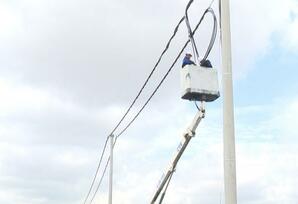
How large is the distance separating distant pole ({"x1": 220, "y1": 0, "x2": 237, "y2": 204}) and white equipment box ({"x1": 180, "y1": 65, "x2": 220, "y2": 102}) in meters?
1.89

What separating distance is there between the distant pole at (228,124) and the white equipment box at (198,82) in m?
1.89

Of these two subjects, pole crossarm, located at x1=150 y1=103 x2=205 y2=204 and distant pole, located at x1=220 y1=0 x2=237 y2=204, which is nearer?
distant pole, located at x1=220 y1=0 x2=237 y2=204

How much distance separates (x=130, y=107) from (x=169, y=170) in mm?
8731

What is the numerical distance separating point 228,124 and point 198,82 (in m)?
2.58

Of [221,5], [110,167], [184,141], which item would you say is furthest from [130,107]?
[221,5]

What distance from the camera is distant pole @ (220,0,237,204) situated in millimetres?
9234

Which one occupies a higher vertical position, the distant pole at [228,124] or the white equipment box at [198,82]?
the white equipment box at [198,82]

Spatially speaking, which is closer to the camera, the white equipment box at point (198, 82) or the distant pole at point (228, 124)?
the distant pole at point (228, 124)

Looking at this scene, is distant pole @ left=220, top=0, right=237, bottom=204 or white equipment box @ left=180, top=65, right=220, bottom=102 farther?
white equipment box @ left=180, top=65, right=220, bottom=102

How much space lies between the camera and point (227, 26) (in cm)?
1015

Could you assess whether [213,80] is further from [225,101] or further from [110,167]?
[110,167]

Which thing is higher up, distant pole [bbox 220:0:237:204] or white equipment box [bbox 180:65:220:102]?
white equipment box [bbox 180:65:220:102]

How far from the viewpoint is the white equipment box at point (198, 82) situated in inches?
465

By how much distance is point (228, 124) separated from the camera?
944cm
